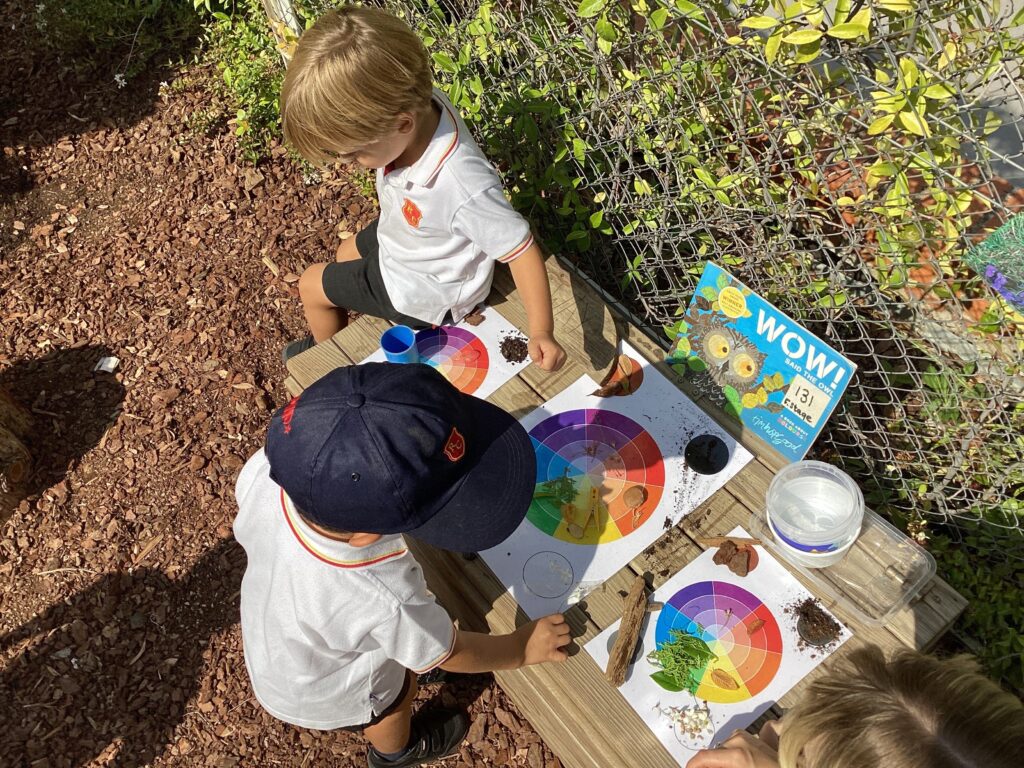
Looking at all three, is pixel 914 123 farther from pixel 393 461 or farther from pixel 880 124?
pixel 393 461

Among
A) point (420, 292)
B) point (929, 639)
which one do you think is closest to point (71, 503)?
point (420, 292)

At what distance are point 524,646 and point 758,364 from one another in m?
1.12

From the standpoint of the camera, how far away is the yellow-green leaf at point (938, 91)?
185 cm

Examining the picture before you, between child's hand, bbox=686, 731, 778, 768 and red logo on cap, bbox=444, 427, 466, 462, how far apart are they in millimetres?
933

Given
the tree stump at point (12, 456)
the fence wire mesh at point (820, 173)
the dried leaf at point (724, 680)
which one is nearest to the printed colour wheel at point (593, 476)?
the dried leaf at point (724, 680)

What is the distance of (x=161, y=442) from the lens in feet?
11.5

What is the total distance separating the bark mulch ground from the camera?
288cm

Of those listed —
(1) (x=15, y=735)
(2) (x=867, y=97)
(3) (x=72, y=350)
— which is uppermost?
(2) (x=867, y=97)

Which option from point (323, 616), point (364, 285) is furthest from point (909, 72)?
point (364, 285)

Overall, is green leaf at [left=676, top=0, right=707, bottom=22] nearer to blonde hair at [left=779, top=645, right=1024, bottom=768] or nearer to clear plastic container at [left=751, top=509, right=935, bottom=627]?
clear plastic container at [left=751, top=509, right=935, bottom=627]

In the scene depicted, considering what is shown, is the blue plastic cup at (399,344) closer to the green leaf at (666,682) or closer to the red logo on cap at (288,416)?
the red logo on cap at (288,416)

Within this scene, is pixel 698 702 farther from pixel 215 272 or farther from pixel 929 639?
pixel 215 272

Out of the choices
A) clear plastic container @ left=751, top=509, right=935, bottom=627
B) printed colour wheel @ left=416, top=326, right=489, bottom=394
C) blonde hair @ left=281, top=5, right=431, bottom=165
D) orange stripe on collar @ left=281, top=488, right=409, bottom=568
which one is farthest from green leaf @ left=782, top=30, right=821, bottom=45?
orange stripe on collar @ left=281, top=488, right=409, bottom=568

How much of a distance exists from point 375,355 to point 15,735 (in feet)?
6.10
